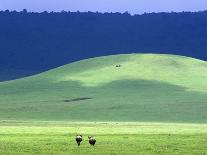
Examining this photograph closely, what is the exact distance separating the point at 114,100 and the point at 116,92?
34.2 feet

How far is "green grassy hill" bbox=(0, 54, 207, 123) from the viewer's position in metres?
88.9

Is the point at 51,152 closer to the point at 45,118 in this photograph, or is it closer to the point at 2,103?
the point at 45,118

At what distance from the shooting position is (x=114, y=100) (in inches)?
4099

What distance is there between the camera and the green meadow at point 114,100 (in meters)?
59.1

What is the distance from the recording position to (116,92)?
11450 cm

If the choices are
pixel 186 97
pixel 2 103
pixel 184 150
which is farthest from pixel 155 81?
pixel 184 150

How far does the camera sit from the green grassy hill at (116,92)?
88.9 metres

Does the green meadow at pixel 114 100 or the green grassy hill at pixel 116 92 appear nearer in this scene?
the green meadow at pixel 114 100

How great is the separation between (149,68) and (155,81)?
35.2 feet

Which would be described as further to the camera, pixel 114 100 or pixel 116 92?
pixel 116 92

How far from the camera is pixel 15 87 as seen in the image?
412ft

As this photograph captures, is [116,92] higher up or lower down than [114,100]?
higher up

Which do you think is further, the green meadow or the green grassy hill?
the green grassy hill

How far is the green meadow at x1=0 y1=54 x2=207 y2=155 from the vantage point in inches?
2325
